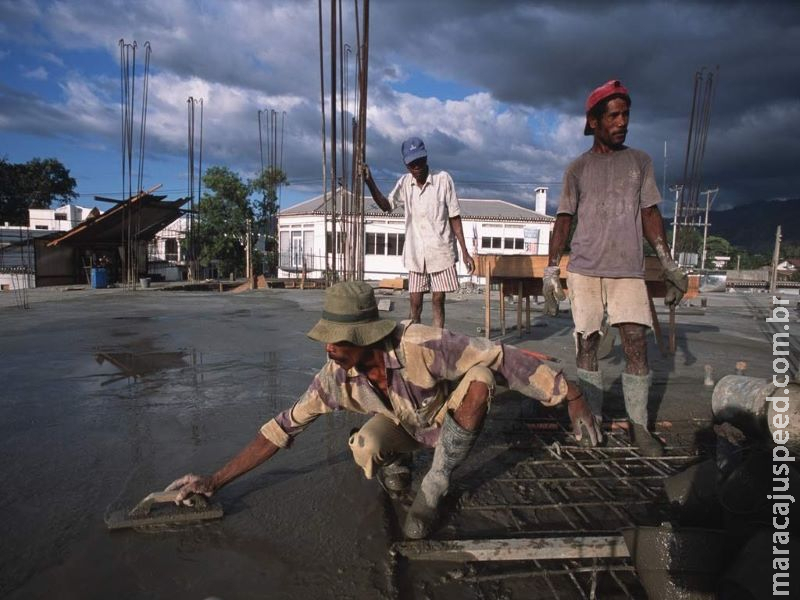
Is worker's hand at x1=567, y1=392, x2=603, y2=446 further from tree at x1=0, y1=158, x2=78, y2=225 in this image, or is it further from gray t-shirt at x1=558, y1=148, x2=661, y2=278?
tree at x1=0, y1=158, x2=78, y2=225

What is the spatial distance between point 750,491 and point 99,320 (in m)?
8.16

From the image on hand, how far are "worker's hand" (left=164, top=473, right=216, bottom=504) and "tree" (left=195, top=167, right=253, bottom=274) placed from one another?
23343 mm

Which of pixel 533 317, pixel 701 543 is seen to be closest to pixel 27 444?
pixel 701 543

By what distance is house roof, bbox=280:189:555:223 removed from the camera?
30.0 m

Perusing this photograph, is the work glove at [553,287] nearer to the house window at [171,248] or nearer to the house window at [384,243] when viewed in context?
the house window at [384,243]

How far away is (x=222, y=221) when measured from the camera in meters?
23.9

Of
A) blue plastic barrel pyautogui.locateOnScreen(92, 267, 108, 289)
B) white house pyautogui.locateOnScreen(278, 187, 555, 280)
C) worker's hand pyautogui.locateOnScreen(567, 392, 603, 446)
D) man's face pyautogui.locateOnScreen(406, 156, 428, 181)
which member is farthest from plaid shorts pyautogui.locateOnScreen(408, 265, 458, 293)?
white house pyautogui.locateOnScreen(278, 187, 555, 280)

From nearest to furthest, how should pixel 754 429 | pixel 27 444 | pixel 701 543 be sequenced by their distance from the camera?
pixel 701 543
pixel 754 429
pixel 27 444

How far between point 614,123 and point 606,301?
98 centimetres

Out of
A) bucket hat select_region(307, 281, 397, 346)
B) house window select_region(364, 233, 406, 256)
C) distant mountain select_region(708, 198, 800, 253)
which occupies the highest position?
distant mountain select_region(708, 198, 800, 253)

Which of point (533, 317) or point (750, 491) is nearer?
point (750, 491)

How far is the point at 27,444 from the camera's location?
2.60 meters

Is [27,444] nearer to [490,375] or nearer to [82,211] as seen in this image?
[490,375]

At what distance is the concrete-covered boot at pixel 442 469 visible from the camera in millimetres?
1843
